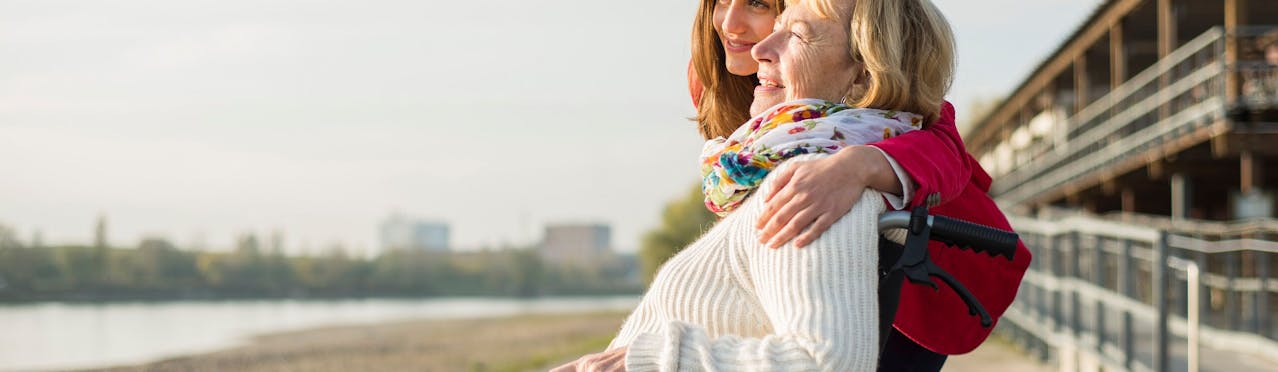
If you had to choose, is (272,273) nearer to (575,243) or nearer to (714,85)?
(575,243)

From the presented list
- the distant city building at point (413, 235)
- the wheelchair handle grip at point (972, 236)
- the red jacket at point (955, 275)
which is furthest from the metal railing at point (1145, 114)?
the distant city building at point (413, 235)

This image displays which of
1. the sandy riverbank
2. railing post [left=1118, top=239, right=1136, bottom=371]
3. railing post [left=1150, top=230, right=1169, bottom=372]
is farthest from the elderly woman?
the sandy riverbank

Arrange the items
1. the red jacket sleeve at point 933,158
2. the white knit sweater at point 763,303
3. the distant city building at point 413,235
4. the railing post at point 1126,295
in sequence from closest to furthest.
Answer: the white knit sweater at point 763,303 → the red jacket sleeve at point 933,158 → the railing post at point 1126,295 → the distant city building at point 413,235

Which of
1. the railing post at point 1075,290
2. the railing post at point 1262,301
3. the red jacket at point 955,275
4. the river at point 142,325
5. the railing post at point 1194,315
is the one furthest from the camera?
the river at point 142,325

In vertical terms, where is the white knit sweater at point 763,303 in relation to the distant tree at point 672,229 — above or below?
above

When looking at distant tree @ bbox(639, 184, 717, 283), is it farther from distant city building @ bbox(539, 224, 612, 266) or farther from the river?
distant city building @ bbox(539, 224, 612, 266)

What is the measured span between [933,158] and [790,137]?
19 centimetres

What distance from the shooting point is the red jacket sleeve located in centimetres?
168

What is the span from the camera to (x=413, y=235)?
136 meters

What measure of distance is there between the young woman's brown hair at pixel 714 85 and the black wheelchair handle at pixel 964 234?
709 millimetres

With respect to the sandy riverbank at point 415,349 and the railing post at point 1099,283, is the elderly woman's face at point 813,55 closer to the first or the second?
the railing post at point 1099,283

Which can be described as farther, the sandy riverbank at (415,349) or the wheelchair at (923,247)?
the sandy riverbank at (415,349)

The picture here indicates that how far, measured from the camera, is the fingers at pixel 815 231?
1.51m

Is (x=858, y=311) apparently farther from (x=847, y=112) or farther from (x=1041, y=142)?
(x=1041, y=142)
